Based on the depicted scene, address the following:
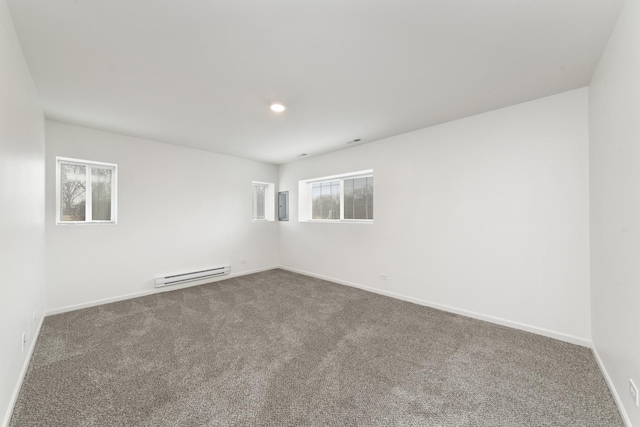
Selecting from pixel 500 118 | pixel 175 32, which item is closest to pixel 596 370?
pixel 500 118

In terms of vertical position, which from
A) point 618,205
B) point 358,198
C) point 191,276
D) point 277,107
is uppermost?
point 277,107

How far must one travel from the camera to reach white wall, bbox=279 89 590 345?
2391mm

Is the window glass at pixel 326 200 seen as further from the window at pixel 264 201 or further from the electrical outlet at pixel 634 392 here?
the electrical outlet at pixel 634 392

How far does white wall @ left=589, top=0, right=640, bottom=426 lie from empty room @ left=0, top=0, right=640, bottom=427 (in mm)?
23

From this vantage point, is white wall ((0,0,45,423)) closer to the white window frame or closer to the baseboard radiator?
the baseboard radiator

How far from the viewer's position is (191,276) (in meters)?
4.23

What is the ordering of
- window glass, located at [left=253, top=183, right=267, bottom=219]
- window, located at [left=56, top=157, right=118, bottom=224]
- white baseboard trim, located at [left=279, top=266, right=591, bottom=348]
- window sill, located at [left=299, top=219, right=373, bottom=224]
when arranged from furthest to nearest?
window glass, located at [left=253, top=183, right=267, bottom=219], window sill, located at [left=299, top=219, right=373, bottom=224], window, located at [left=56, top=157, right=118, bottom=224], white baseboard trim, located at [left=279, top=266, right=591, bottom=348]

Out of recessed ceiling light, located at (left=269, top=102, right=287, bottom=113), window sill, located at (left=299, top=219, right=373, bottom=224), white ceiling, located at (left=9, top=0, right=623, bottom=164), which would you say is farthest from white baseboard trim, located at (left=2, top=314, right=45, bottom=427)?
window sill, located at (left=299, top=219, right=373, bottom=224)

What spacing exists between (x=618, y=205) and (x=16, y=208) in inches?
158

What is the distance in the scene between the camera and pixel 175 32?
64.2 inches

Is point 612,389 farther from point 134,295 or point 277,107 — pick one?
point 134,295

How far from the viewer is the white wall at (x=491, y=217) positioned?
7.84 feet

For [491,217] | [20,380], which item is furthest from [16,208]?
[491,217]

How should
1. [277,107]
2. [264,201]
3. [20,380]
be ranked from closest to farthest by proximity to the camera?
[20,380] < [277,107] < [264,201]
